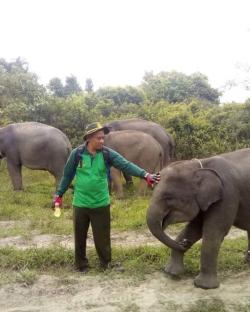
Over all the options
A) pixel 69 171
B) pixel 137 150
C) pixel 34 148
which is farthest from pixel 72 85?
pixel 69 171

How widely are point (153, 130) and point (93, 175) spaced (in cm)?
625

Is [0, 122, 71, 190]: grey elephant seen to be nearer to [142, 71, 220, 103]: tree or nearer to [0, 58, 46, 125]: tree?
[0, 58, 46, 125]: tree

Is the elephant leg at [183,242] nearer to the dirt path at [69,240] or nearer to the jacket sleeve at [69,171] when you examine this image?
the dirt path at [69,240]

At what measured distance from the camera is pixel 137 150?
10.8 m

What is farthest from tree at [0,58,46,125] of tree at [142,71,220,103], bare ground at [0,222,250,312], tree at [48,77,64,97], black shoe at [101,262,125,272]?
bare ground at [0,222,250,312]

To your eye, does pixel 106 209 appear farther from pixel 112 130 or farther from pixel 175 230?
pixel 112 130

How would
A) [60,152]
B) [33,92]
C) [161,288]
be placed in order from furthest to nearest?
[33,92] → [60,152] → [161,288]

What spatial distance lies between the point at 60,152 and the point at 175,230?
12.0ft

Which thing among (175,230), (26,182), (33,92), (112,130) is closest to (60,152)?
(112,130)

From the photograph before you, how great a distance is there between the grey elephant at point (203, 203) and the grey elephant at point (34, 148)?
17.0 feet

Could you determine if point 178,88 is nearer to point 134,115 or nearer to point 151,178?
point 134,115

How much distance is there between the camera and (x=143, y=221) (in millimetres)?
8328

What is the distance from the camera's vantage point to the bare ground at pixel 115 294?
523cm

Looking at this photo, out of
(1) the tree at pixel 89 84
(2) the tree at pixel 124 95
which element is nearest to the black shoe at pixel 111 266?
(2) the tree at pixel 124 95
